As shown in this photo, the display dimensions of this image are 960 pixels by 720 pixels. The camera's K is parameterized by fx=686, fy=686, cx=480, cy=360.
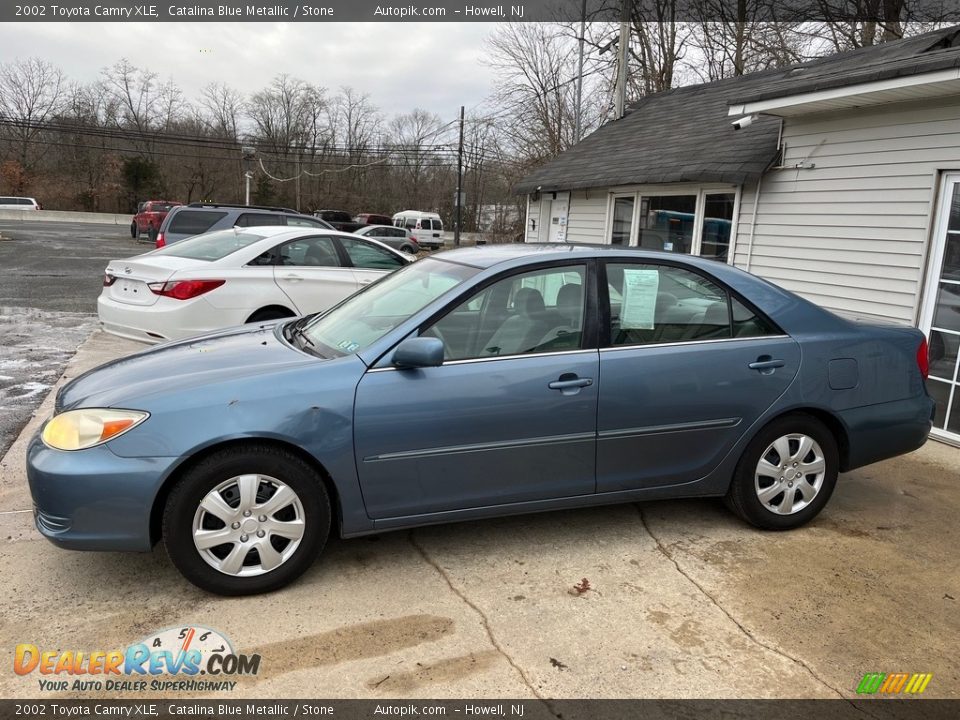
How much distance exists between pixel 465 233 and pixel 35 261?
34.1 meters

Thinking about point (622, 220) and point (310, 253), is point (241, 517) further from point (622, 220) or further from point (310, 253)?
point (622, 220)

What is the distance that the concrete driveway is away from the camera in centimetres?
258

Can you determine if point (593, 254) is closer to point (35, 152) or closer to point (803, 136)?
point (803, 136)

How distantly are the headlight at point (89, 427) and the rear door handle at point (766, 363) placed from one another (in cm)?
295

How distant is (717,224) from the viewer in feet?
28.8

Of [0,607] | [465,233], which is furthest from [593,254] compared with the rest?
[465,233]

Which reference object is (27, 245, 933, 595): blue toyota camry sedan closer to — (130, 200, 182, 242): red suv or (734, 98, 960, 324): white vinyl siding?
(734, 98, 960, 324): white vinyl siding

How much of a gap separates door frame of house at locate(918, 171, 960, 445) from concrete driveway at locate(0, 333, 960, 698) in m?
2.13

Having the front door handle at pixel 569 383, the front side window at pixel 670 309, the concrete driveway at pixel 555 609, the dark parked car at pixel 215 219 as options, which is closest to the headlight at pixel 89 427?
the concrete driveway at pixel 555 609

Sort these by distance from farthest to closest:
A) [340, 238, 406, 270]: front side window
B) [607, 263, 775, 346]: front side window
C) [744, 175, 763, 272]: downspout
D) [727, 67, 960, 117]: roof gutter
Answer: [744, 175, 763, 272]: downspout < [340, 238, 406, 270]: front side window < [727, 67, 960, 117]: roof gutter < [607, 263, 775, 346]: front side window

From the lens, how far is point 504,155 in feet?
100

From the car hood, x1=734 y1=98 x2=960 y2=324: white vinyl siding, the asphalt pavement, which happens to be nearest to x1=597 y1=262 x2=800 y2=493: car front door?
the car hood

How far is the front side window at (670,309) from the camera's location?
355 centimetres

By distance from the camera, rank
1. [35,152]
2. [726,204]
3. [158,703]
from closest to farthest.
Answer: [158,703], [726,204], [35,152]
